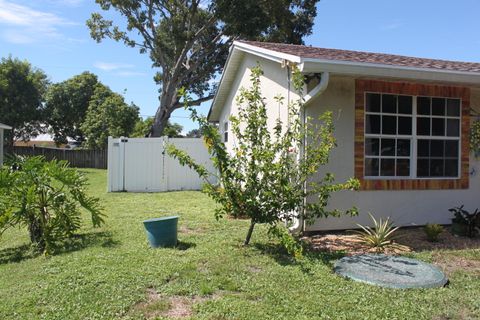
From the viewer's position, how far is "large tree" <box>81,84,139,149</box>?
29.2 m

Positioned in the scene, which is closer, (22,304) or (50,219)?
(22,304)

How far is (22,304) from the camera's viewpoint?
4.43 metres

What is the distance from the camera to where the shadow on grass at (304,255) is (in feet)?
18.7

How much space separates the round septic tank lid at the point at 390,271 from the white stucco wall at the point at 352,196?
159 centimetres

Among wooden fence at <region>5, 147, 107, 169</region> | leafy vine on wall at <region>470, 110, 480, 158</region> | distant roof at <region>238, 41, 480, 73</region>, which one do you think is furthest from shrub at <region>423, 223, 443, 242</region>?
wooden fence at <region>5, 147, 107, 169</region>

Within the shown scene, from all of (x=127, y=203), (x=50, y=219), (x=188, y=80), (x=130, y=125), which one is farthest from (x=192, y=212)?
(x=130, y=125)

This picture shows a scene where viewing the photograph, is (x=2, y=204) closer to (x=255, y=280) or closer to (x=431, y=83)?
(x=255, y=280)

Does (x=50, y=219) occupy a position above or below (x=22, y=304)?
above

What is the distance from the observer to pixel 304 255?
19.9ft

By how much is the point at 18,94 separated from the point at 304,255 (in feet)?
112

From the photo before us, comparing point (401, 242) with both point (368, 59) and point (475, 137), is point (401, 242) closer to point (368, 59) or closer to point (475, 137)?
point (475, 137)

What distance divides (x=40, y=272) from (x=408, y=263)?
4805 mm

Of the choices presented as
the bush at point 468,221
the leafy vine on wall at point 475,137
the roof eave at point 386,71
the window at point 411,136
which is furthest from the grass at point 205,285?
the roof eave at point 386,71

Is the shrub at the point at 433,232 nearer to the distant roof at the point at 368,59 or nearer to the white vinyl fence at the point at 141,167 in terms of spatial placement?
the distant roof at the point at 368,59
